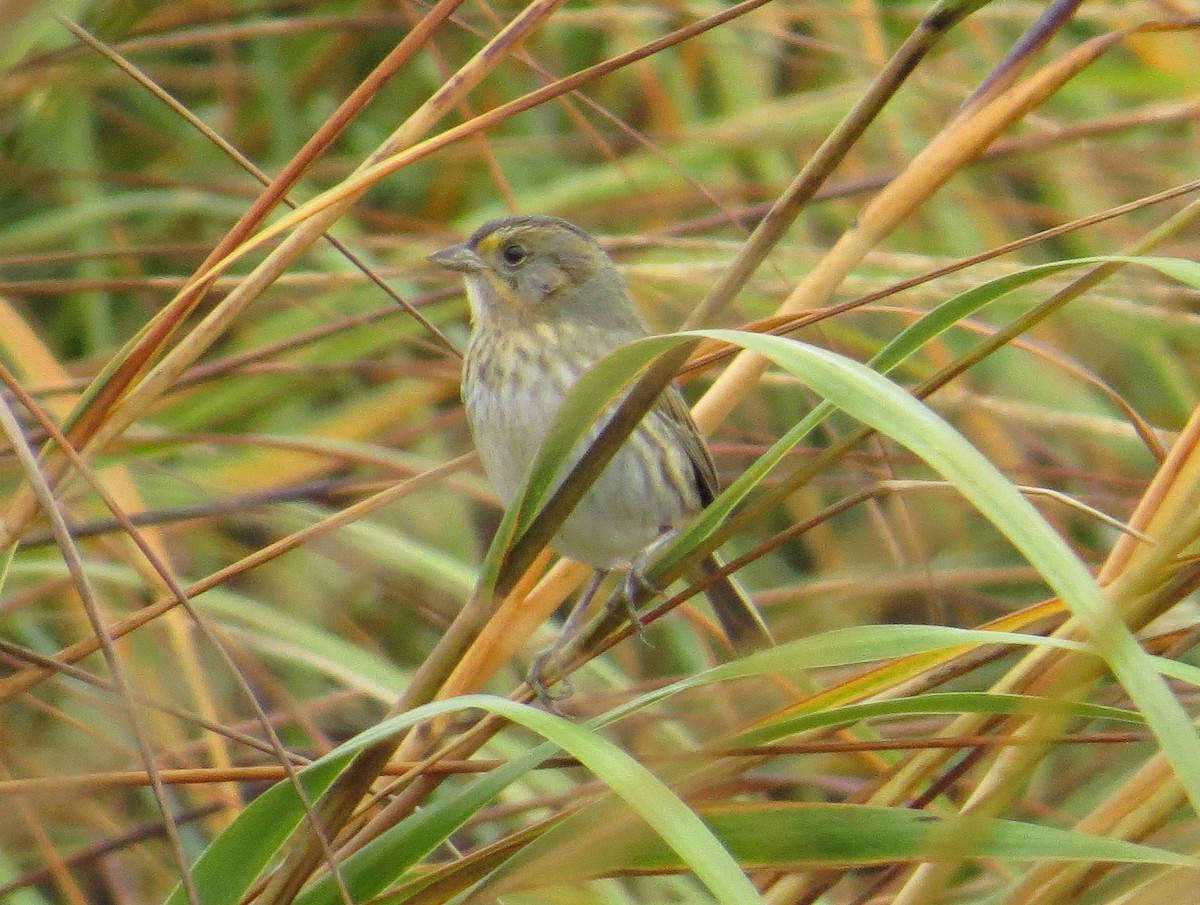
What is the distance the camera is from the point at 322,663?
2693 millimetres

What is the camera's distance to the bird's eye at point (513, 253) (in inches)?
119

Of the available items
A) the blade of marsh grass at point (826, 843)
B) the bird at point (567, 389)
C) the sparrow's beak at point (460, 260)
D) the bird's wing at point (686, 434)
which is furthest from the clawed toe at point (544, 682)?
the sparrow's beak at point (460, 260)

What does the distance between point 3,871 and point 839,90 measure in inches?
107

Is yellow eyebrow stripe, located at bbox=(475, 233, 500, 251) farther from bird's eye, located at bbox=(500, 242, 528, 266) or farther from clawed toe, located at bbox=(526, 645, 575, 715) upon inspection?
clawed toe, located at bbox=(526, 645, 575, 715)

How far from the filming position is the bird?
2.64 meters

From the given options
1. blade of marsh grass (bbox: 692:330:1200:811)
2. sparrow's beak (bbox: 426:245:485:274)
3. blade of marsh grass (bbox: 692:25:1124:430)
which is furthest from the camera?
sparrow's beak (bbox: 426:245:485:274)

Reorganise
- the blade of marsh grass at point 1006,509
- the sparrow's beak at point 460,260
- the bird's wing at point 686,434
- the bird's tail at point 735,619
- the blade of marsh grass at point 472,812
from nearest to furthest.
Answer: the blade of marsh grass at point 1006,509 → the blade of marsh grass at point 472,812 → the bird's tail at point 735,619 → the bird's wing at point 686,434 → the sparrow's beak at point 460,260

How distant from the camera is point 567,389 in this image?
8.47 feet

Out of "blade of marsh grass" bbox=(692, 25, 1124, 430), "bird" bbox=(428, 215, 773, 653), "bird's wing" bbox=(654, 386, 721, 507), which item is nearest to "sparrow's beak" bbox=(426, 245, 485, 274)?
"bird" bbox=(428, 215, 773, 653)

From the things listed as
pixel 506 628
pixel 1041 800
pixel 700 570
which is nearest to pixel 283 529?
pixel 700 570

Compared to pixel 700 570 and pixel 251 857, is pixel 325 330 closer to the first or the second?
pixel 700 570

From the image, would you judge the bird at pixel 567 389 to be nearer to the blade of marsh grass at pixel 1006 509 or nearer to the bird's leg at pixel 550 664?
the bird's leg at pixel 550 664

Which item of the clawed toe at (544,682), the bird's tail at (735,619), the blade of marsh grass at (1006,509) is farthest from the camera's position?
the bird's tail at (735,619)

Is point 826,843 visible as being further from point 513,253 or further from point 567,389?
point 513,253
